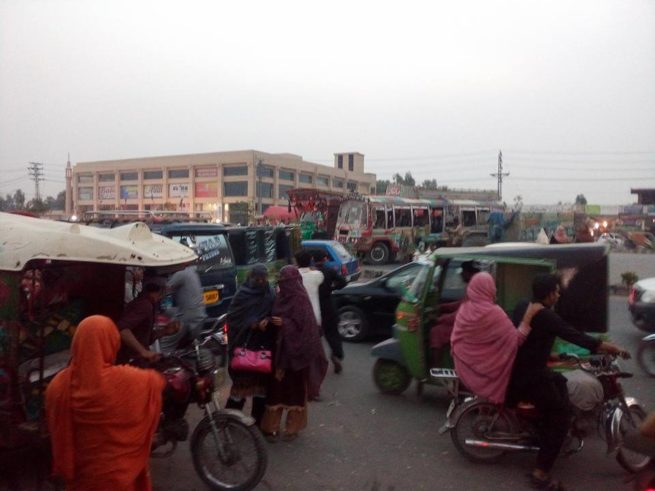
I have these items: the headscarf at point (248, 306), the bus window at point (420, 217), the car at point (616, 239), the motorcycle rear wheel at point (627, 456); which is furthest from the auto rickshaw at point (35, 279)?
the car at point (616, 239)

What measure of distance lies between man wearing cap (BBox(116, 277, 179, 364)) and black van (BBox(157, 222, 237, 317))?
3.53 m

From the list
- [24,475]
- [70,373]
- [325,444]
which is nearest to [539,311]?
[325,444]

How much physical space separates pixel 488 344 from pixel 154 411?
8.55 feet

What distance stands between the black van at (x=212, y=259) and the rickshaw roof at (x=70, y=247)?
3877 mm

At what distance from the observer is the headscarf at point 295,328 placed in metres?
5.03

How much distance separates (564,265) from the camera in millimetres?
5809

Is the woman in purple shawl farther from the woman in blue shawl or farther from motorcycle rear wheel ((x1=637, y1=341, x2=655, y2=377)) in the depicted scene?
motorcycle rear wheel ((x1=637, y1=341, x2=655, y2=377))

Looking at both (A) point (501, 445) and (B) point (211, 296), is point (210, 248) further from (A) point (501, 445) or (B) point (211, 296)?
(A) point (501, 445)

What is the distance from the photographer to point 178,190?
2302 inches

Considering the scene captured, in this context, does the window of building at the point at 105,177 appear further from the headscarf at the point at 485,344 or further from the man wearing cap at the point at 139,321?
the headscarf at the point at 485,344

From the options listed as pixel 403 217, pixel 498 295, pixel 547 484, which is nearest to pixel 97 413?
pixel 547 484

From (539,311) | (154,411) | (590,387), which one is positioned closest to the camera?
(154,411)

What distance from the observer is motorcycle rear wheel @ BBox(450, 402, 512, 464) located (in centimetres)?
460

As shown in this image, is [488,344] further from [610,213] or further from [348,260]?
[610,213]
